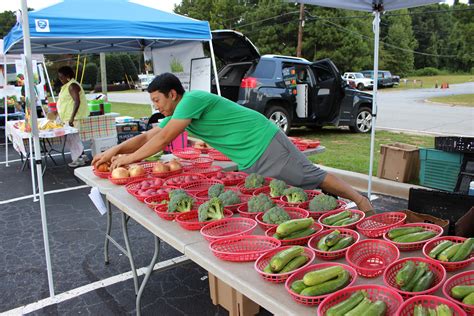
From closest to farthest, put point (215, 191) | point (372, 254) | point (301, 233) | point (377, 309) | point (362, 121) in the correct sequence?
point (377, 309) < point (372, 254) < point (301, 233) < point (215, 191) < point (362, 121)

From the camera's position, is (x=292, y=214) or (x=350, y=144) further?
(x=350, y=144)

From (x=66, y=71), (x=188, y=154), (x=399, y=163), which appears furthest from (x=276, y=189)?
(x=66, y=71)

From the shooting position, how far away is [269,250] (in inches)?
66.9

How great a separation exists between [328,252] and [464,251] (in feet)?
1.79

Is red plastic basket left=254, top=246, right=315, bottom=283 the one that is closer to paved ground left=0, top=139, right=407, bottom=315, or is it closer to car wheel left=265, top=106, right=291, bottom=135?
paved ground left=0, top=139, right=407, bottom=315

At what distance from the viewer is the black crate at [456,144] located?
4816mm

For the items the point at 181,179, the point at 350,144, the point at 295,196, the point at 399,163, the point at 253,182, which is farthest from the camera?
the point at 350,144

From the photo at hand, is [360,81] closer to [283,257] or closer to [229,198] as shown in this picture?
[229,198]

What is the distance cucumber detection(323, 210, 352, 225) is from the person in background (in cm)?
631

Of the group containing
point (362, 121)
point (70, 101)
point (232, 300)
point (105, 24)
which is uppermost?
point (105, 24)

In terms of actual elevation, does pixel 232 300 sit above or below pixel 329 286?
below

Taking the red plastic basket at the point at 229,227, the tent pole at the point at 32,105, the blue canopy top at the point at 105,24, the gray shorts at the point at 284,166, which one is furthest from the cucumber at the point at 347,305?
the blue canopy top at the point at 105,24

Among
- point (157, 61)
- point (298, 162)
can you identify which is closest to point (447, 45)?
point (157, 61)

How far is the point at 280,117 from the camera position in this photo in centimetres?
916
